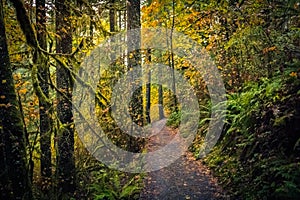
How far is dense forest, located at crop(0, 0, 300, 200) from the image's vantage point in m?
5.34

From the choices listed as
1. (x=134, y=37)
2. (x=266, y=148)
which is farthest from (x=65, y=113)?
(x=266, y=148)

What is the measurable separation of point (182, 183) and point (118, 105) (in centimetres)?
323

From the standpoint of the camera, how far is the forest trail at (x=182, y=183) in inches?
269

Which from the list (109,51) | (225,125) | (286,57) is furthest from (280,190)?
(109,51)

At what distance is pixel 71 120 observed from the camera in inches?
304

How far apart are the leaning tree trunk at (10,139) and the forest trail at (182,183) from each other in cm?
309

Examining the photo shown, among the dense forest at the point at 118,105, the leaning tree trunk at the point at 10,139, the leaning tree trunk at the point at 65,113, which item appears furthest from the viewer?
the leaning tree trunk at the point at 65,113

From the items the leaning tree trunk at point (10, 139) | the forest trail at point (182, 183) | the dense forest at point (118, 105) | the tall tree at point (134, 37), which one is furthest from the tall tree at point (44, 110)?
the forest trail at point (182, 183)

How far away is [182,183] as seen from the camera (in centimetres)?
775

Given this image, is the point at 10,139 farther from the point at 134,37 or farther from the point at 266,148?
the point at 266,148

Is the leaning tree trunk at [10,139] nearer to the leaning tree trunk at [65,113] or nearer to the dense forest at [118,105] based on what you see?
the dense forest at [118,105]

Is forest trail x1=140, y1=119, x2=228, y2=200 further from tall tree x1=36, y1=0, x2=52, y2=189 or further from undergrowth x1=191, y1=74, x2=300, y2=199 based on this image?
tall tree x1=36, y1=0, x2=52, y2=189


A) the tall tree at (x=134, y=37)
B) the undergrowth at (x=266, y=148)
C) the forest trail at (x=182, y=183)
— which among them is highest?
the tall tree at (x=134, y=37)

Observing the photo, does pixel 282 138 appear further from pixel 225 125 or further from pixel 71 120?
pixel 71 120
